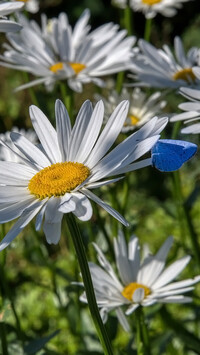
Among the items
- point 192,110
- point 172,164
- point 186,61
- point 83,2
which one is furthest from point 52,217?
point 83,2

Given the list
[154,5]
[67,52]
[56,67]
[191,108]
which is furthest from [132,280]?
[154,5]

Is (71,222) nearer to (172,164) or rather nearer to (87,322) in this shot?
(172,164)

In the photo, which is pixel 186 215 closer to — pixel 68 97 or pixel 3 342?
pixel 68 97

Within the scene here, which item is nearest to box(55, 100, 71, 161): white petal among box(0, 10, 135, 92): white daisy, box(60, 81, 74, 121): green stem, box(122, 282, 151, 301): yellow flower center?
box(122, 282, 151, 301): yellow flower center

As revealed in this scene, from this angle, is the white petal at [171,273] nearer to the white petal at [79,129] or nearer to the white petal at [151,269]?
the white petal at [151,269]

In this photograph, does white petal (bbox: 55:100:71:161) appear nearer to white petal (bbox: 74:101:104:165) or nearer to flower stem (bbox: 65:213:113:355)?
white petal (bbox: 74:101:104:165)
